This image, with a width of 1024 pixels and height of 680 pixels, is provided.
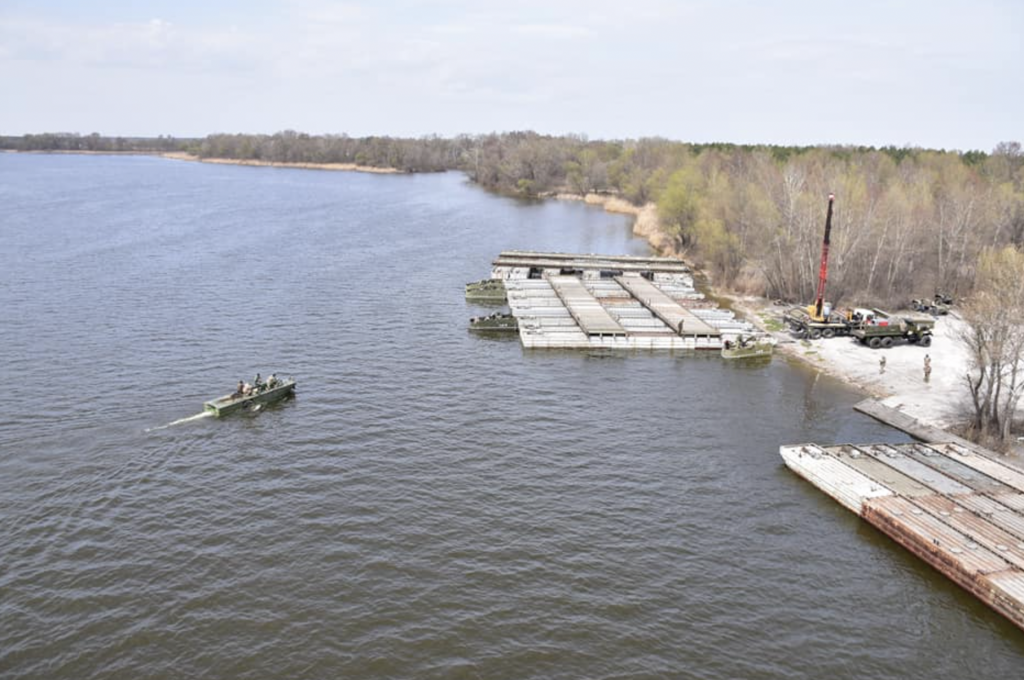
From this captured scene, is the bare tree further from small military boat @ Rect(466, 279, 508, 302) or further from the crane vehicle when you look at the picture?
small military boat @ Rect(466, 279, 508, 302)

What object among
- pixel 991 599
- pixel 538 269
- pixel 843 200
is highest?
pixel 843 200

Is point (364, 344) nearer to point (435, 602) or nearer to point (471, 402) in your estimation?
point (471, 402)

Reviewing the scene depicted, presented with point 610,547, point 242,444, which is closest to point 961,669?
point 610,547

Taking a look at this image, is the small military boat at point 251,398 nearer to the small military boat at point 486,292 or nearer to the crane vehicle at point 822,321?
the small military boat at point 486,292

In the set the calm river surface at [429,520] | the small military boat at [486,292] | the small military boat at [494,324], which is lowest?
the calm river surface at [429,520]

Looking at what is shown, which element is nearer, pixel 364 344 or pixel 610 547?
pixel 610 547

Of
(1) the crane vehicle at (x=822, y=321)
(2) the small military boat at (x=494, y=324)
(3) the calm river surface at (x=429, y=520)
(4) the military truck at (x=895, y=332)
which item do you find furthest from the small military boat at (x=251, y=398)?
(4) the military truck at (x=895, y=332)
